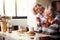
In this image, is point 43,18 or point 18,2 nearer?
point 43,18

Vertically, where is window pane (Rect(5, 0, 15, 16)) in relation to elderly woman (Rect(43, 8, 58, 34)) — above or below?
above

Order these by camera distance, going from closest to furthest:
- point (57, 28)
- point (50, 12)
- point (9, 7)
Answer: point (57, 28) < point (50, 12) < point (9, 7)

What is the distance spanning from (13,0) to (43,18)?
13.4 feet

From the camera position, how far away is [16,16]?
5703 millimetres

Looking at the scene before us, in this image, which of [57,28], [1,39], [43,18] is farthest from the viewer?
[1,39]

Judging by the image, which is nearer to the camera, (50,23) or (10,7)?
(50,23)

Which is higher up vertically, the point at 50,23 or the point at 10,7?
the point at 10,7

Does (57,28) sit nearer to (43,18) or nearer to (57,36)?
(57,36)

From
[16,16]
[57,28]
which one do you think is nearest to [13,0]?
[16,16]

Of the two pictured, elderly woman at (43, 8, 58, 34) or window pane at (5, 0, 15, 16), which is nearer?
elderly woman at (43, 8, 58, 34)

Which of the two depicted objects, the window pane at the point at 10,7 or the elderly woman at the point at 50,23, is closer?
the elderly woman at the point at 50,23

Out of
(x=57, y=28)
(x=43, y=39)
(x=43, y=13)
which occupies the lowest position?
(x=43, y=39)

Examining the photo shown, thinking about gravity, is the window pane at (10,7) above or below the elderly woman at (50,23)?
above

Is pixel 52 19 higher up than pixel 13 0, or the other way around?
pixel 13 0
